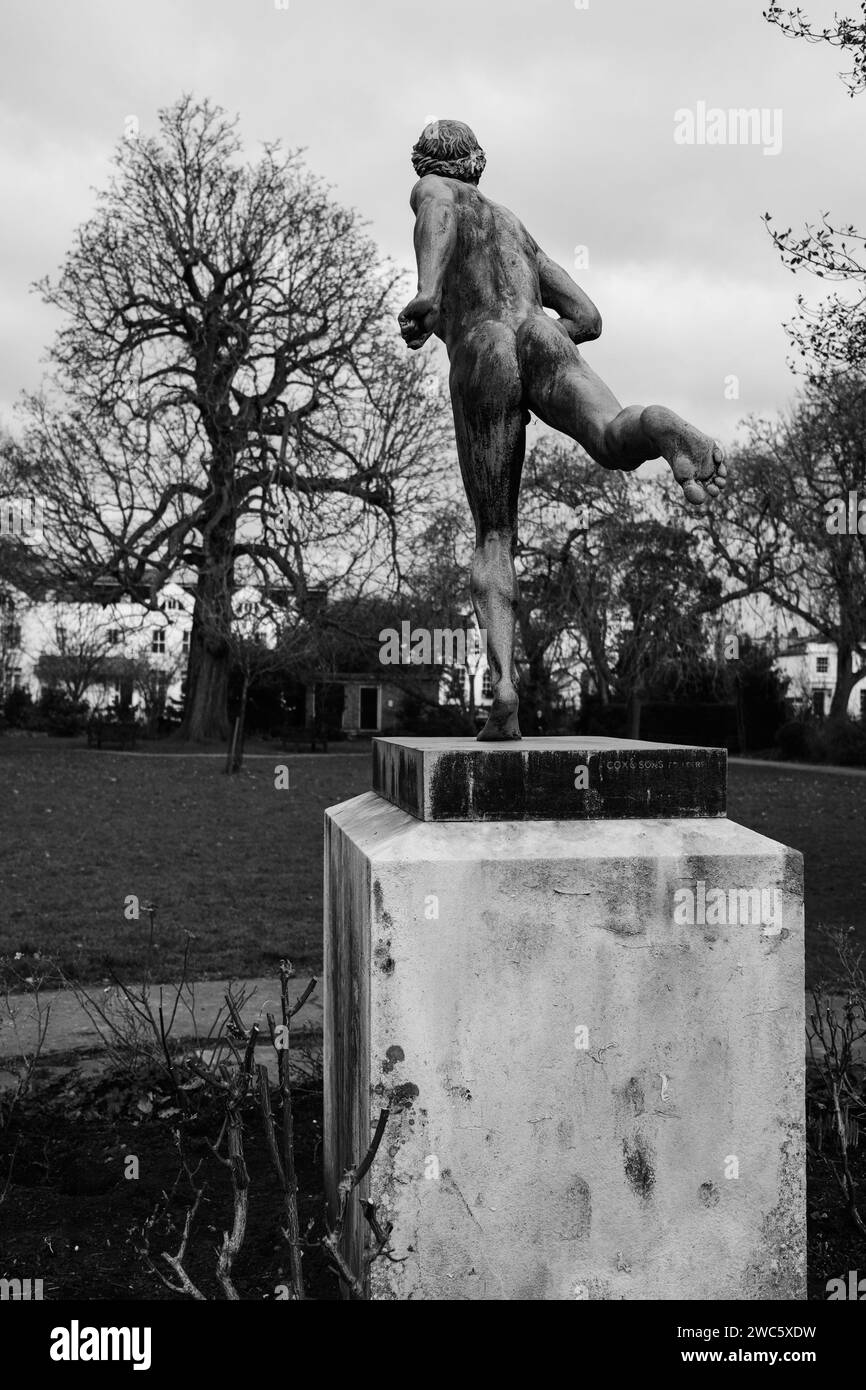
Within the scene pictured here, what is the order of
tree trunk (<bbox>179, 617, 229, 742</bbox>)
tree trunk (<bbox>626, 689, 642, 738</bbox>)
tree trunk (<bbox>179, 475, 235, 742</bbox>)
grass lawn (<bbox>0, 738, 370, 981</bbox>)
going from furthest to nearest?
tree trunk (<bbox>179, 617, 229, 742</bbox>)
tree trunk (<bbox>626, 689, 642, 738</bbox>)
tree trunk (<bbox>179, 475, 235, 742</bbox>)
grass lawn (<bbox>0, 738, 370, 981</bbox>)

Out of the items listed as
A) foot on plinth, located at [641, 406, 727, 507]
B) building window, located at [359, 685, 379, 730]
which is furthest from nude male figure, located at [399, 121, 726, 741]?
building window, located at [359, 685, 379, 730]

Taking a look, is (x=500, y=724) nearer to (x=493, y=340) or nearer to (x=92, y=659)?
(x=493, y=340)

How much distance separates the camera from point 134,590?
26.8 metres

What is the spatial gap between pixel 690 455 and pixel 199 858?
11.4 m

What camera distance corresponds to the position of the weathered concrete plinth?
293 cm

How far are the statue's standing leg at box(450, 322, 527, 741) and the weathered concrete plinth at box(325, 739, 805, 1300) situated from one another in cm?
65

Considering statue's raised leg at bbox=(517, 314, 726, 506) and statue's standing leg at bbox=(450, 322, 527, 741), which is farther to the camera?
statue's standing leg at bbox=(450, 322, 527, 741)

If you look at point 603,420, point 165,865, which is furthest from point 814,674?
point 603,420

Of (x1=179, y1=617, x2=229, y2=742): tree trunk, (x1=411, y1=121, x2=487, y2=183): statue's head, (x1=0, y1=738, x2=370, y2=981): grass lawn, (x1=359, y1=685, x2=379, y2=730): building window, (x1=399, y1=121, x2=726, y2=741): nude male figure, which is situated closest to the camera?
(x1=399, y1=121, x2=726, y2=741): nude male figure

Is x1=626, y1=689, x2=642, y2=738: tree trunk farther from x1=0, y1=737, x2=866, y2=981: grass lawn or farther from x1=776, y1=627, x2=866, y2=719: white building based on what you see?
x1=776, y1=627, x2=866, y2=719: white building

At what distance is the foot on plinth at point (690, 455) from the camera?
2.86 m

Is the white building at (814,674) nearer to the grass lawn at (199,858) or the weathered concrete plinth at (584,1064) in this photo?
the grass lawn at (199,858)

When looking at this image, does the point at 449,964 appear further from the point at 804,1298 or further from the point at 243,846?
the point at 243,846

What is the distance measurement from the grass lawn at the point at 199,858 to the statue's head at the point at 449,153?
541 centimetres
